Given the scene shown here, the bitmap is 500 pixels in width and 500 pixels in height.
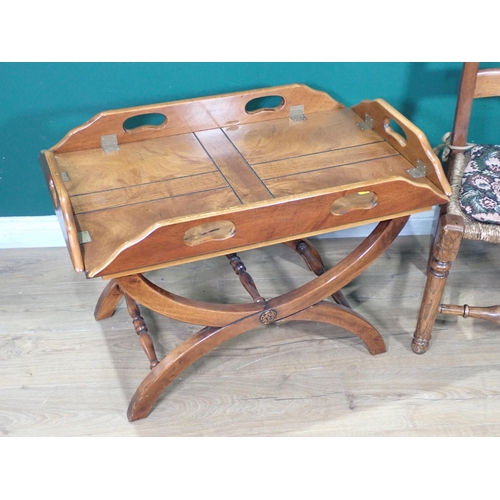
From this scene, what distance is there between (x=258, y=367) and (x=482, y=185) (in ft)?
2.65

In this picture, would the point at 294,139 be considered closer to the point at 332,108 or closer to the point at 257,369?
the point at 332,108

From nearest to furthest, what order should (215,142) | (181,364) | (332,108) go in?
1. (181,364)
2. (215,142)
3. (332,108)

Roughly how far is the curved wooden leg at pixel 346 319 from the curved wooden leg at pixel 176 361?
148 millimetres

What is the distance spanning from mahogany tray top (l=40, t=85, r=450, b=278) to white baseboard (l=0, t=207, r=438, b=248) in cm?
55

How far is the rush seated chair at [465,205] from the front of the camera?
159cm

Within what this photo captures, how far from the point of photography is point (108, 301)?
1930mm

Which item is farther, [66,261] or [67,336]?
[66,261]

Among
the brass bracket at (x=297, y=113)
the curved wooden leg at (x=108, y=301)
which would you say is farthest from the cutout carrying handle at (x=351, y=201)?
the curved wooden leg at (x=108, y=301)

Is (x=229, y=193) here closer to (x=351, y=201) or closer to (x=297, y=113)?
(x=351, y=201)

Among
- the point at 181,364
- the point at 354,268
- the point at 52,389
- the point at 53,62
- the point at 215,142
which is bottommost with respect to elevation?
the point at 52,389

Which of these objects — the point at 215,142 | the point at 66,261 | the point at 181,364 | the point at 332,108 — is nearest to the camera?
the point at 181,364

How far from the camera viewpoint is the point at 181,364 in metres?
1.65
